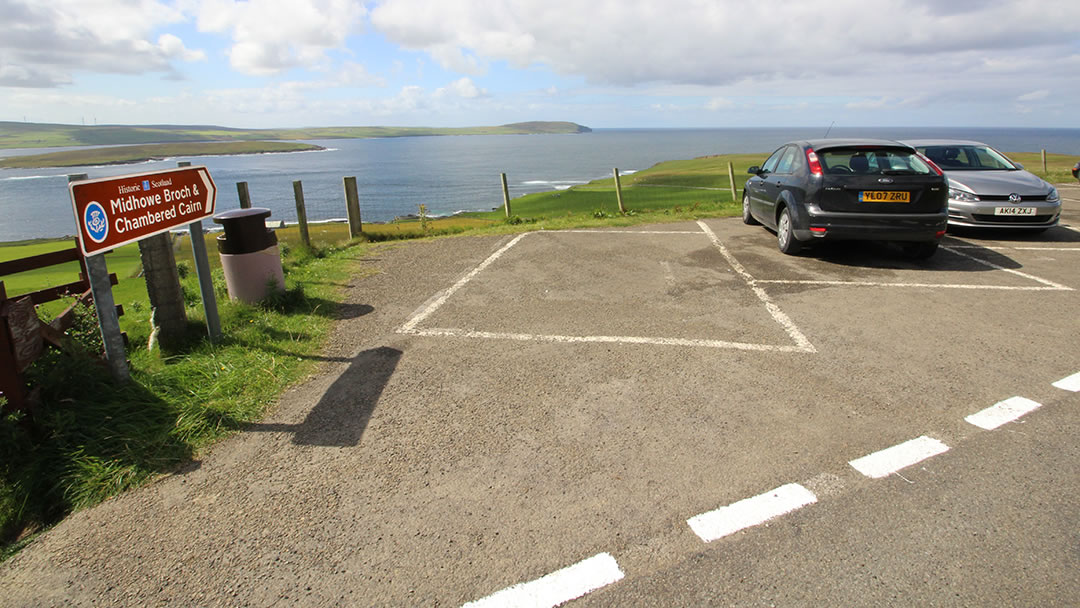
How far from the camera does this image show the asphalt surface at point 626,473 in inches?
98.1

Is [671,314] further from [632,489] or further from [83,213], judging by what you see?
[83,213]

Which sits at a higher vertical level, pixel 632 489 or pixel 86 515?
pixel 86 515

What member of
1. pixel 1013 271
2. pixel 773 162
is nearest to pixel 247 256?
pixel 773 162

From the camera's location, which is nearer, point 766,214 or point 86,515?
point 86,515

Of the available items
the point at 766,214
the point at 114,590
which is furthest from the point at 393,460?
the point at 766,214

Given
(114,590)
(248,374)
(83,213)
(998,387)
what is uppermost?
(83,213)

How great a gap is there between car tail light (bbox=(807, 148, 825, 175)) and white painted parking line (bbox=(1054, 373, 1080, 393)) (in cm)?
419

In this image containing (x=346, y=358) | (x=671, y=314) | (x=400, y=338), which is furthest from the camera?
(x=671, y=314)

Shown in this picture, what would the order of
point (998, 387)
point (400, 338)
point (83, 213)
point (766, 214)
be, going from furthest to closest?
point (766, 214)
point (400, 338)
point (998, 387)
point (83, 213)

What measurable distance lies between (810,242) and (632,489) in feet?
21.8

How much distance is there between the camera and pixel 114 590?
8.33 ft

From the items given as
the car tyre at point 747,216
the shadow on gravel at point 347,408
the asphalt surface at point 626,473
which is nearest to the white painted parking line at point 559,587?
the asphalt surface at point 626,473

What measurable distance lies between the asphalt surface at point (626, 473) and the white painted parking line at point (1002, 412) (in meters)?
0.06

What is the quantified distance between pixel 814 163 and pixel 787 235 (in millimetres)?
1121
